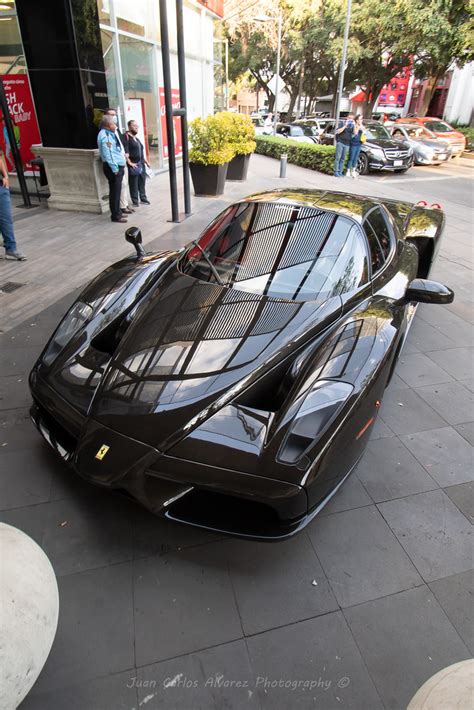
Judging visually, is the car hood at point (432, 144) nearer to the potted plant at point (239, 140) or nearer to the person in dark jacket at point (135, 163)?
the potted plant at point (239, 140)

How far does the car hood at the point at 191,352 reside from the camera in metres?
1.92

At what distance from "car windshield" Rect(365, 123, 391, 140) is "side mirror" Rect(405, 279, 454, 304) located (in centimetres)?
1431

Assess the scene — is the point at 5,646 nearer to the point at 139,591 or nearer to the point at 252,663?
the point at 139,591

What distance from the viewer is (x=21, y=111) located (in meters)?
8.77

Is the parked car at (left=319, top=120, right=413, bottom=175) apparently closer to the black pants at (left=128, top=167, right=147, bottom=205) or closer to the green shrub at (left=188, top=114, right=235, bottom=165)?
the green shrub at (left=188, top=114, right=235, bottom=165)

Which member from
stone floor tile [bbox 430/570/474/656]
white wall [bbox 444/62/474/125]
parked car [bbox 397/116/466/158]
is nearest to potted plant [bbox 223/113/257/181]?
stone floor tile [bbox 430/570/474/656]

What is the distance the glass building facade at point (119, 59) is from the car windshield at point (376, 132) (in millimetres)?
6072

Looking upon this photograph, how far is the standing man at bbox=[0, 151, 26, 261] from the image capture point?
5259 mm

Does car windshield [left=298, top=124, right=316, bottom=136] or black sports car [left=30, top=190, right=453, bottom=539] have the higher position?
black sports car [left=30, top=190, right=453, bottom=539]

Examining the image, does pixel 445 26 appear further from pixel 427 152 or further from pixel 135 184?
pixel 135 184

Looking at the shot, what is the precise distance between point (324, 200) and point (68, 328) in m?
1.99

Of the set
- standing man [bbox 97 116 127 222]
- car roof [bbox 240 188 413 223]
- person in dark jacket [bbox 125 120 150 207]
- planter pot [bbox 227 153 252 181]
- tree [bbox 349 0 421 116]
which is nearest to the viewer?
car roof [bbox 240 188 413 223]

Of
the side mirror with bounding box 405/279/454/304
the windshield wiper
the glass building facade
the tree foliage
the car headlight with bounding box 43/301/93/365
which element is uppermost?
the tree foliage

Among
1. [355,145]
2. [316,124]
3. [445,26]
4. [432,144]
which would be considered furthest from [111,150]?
Answer: [445,26]
